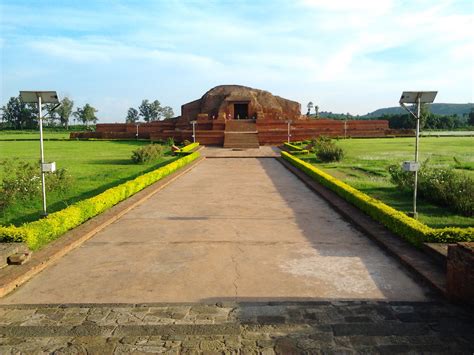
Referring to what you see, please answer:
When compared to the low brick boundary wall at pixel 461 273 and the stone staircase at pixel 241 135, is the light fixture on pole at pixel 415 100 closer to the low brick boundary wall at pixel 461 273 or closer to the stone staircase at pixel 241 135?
the low brick boundary wall at pixel 461 273

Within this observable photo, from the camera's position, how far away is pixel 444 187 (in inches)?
289

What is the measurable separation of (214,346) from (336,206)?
504 cm

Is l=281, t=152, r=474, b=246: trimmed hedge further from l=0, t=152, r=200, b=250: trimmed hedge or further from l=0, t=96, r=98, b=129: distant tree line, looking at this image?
l=0, t=96, r=98, b=129: distant tree line

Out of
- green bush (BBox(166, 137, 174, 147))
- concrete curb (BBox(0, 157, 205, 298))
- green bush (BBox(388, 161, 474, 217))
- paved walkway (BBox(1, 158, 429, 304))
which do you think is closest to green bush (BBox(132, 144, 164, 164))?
concrete curb (BBox(0, 157, 205, 298))

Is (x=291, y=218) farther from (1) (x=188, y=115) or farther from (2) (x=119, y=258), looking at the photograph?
(1) (x=188, y=115)

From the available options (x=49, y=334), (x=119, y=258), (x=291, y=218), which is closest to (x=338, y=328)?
(x=49, y=334)

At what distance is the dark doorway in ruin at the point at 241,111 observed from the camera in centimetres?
3750

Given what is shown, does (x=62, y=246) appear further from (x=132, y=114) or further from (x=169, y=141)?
(x=132, y=114)

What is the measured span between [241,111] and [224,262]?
112ft

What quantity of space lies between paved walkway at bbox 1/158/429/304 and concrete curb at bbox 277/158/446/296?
116mm

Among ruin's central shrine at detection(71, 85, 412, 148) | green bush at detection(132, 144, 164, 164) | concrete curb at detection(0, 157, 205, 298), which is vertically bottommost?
concrete curb at detection(0, 157, 205, 298)

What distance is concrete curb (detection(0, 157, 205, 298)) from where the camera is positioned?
3.94 m

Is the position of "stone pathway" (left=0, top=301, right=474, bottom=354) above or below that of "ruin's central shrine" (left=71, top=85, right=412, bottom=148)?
below

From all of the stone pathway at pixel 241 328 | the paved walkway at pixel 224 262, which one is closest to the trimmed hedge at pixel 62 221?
the paved walkway at pixel 224 262
